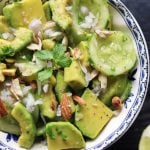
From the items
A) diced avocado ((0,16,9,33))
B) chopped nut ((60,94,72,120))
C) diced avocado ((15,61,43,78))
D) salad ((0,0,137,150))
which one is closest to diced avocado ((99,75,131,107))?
salad ((0,0,137,150))

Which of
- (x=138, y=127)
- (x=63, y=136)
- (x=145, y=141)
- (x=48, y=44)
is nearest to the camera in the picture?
(x=63, y=136)

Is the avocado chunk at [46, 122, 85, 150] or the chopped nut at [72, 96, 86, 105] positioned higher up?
the chopped nut at [72, 96, 86, 105]

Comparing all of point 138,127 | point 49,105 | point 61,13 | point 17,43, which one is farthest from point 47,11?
point 138,127

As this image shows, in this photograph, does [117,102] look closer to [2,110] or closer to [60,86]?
[60,86]

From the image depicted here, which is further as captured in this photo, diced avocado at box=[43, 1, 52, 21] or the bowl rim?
diced avocado at box=[43, 1, 52, 21]

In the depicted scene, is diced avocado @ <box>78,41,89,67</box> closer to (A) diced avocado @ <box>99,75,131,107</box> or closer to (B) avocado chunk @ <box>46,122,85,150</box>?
(A) diced avocado @ <box>99,75,131,107</box>

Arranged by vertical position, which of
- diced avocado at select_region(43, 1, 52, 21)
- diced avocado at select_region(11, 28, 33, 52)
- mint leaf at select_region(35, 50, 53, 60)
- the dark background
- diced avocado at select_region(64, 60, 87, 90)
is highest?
diced avocado at select_region(43, 1, 52, 21)

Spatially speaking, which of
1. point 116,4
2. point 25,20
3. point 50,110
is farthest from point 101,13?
point 50,110
